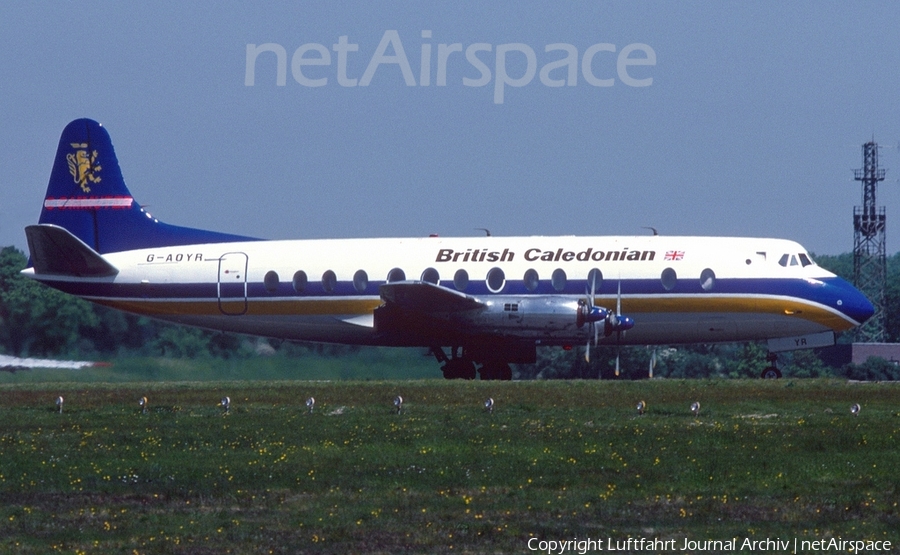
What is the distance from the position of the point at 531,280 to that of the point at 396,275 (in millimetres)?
3964

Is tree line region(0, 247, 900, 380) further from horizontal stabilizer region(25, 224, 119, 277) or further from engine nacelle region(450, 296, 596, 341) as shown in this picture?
engine nacelle region(450, 296, 596, 341)

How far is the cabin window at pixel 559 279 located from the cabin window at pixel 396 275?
4349mm

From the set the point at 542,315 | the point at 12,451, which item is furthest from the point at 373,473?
the point at 542,315

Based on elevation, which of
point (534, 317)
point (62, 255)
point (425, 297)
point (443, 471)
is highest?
point (62, 255)

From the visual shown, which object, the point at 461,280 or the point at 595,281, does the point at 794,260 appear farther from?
the point at 461,280

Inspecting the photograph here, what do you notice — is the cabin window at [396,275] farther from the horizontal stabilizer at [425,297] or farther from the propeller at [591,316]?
the propeller at [591,316]

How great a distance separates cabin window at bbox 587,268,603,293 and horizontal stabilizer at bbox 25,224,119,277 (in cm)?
1428

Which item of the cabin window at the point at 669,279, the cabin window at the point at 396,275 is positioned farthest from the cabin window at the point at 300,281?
the cabin window at the point at 669,279

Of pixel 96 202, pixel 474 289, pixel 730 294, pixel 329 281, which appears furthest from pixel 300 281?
pixel 730 294

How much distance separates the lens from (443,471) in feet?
67.2

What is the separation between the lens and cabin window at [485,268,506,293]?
36.9m

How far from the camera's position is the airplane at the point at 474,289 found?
35.9m

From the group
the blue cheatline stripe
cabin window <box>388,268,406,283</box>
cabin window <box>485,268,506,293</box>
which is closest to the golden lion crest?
cabin window <box>388,268,406,283</box>

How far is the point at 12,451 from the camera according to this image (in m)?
Result: 22.7
